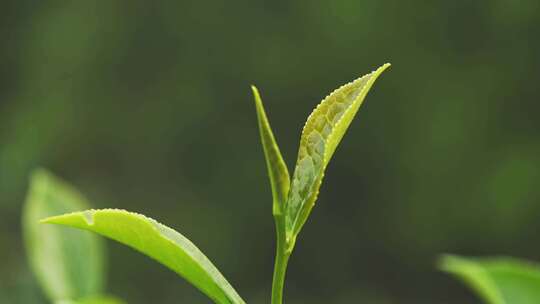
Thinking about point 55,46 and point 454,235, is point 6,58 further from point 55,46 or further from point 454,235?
point 454,235

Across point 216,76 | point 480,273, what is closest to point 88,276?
point 480,273

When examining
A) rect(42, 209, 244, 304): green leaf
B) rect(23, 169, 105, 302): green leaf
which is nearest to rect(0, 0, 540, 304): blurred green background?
rect(23, 169, 105, 302): green leaf

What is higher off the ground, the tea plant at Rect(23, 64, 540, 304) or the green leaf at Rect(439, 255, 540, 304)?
the tea plant at Rect(23, 64, 540, 304)

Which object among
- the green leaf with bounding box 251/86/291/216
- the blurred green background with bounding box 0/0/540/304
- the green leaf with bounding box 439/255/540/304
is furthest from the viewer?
the blurred green background with bounding box 0/0/540/304

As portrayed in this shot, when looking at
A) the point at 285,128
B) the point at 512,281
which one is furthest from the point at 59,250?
the point at 285,128

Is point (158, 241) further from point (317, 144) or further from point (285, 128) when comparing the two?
point (285, 128)

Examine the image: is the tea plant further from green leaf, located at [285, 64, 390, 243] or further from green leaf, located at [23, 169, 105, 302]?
green leaf, located at [23, 169, 105, 302]
